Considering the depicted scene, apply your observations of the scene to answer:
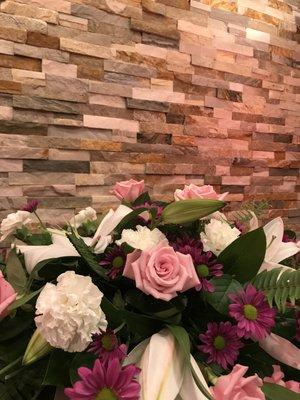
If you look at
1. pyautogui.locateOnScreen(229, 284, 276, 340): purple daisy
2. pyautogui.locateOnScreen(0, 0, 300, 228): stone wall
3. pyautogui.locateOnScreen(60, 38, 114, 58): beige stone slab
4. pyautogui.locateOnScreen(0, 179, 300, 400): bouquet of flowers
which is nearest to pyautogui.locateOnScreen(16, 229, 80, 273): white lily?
pyautogui.locateOnScreen(0, 179, 300, 400): bouquet of flowers

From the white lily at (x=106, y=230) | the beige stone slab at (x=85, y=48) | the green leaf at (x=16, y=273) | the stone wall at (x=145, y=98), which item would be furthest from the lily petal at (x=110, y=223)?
the beige stone slab at (x=85, y=48)

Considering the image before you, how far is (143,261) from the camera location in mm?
497

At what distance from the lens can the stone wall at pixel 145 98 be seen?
132 cm

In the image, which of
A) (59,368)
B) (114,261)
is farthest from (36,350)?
(114,261)

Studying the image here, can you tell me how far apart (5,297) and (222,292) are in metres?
0.25

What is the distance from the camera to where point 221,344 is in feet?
1.57

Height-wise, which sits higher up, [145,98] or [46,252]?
[145,98]

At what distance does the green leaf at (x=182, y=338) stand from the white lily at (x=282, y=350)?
0.34 ft

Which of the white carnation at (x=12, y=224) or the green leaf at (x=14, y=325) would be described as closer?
the green leaf at (x=14, y=325)

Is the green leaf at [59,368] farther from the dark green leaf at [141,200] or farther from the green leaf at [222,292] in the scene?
the dark green leaf at [141,200]

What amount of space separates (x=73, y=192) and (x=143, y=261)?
3.20ft

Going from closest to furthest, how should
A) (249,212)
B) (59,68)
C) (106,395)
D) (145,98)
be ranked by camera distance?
(106,395), (249,212), (59,68), (145,98)

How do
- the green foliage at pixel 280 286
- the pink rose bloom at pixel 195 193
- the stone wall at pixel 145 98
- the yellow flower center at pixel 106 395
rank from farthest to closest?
the stone wall at pixel 145 98
the pink rose bloom at pixel 195 193
the green foliage at pixel 280 286
the yellow flower center at pixel 106 395

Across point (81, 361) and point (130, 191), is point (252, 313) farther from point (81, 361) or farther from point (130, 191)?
point (130, 191)
